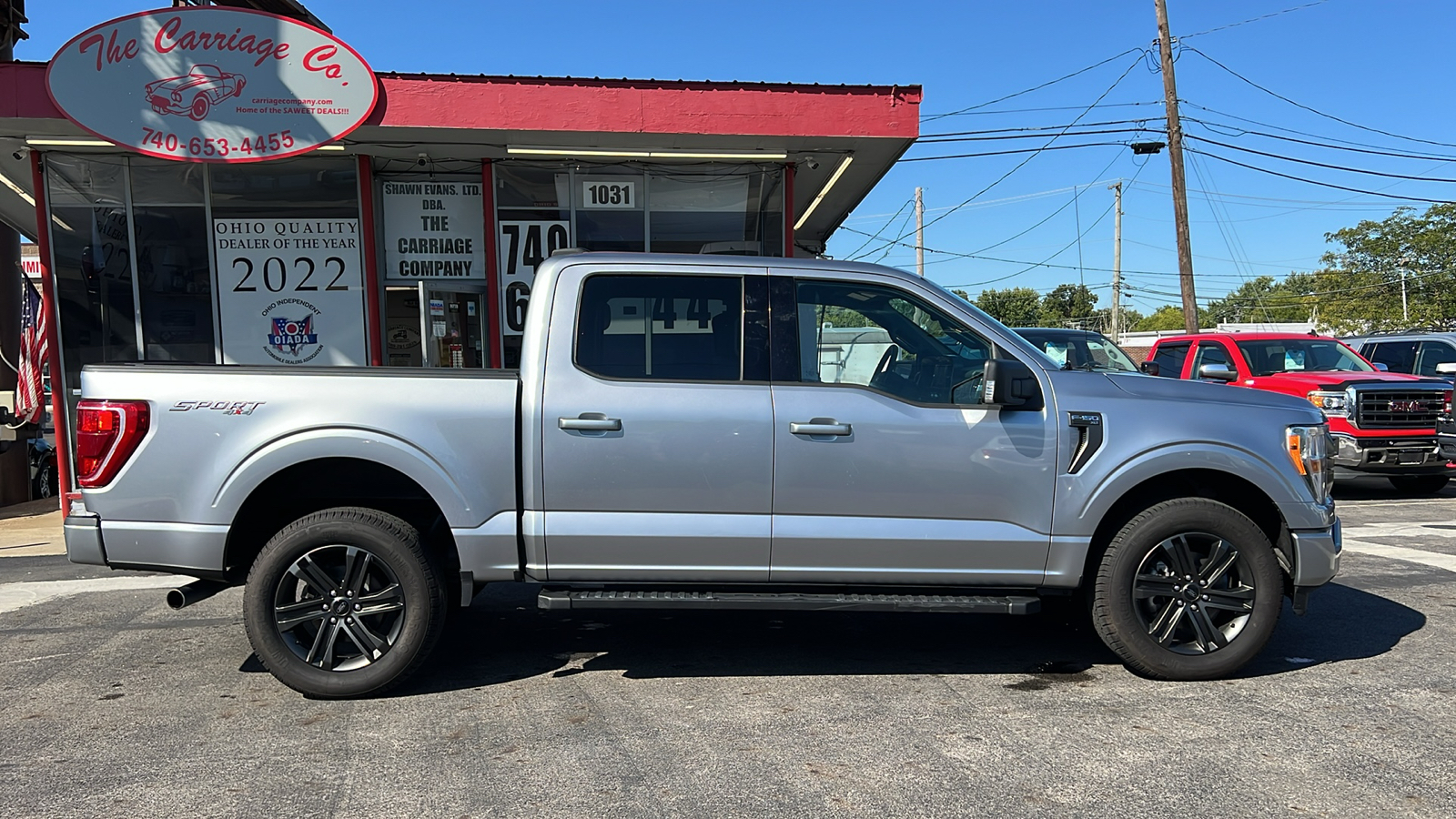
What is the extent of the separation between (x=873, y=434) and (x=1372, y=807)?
7.46 ft

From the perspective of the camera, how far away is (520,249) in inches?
442

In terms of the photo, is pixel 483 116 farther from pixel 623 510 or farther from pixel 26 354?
pixel 26 354

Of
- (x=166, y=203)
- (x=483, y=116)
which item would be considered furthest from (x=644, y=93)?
(x=166, y=203)

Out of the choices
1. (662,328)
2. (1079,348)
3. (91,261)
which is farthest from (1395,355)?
(91,261)

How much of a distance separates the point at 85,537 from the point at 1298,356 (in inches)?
507

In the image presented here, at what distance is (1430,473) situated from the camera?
35.6ft

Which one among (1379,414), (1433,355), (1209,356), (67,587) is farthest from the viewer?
(1433,355)

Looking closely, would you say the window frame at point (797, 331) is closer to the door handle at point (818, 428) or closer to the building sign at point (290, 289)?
the door handle at point (818, 428)

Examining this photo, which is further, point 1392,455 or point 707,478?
point 1392,455

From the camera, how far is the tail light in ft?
14.0

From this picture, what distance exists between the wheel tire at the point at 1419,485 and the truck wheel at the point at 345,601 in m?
12.1

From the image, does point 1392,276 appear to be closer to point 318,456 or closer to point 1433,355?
point 1433,355

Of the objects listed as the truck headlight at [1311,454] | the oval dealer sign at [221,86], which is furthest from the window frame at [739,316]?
the oval dealer sign at [221,86]

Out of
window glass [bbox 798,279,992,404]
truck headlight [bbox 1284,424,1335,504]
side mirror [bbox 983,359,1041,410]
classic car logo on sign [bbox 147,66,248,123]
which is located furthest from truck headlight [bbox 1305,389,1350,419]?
classic car logo on sign [bbox 147,66,248,123]
